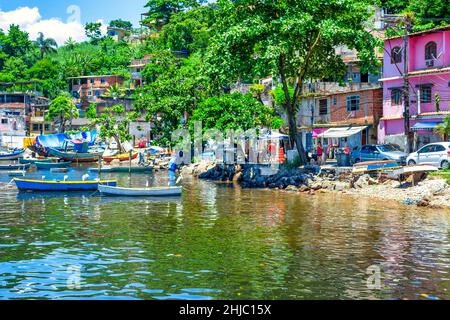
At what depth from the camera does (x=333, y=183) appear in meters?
43.9

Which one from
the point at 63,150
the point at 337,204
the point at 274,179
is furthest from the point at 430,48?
the point at 63,150

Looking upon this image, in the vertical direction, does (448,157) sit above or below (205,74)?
below

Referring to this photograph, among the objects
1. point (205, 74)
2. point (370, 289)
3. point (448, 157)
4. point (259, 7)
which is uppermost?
point (259, 7)

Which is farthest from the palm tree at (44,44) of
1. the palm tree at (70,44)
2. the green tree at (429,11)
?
the green tree at (429,11)

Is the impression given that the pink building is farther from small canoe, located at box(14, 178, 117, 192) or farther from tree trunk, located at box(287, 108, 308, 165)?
small canoe, located at box(14, 178, 117, 192)

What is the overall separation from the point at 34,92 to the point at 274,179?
81488 mm

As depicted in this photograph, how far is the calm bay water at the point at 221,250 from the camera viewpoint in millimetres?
17219

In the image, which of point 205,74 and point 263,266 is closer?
point 263,266

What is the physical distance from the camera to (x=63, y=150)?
284 ft

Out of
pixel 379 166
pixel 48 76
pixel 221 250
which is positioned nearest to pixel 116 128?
pixel 48 76

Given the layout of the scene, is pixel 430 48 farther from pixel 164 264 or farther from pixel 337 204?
pixel 164 264

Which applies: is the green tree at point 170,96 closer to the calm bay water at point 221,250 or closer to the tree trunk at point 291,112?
the tree trunk at point 291,112

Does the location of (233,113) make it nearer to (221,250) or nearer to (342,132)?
(342,132)

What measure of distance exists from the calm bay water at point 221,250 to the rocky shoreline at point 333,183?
83.6 inches
